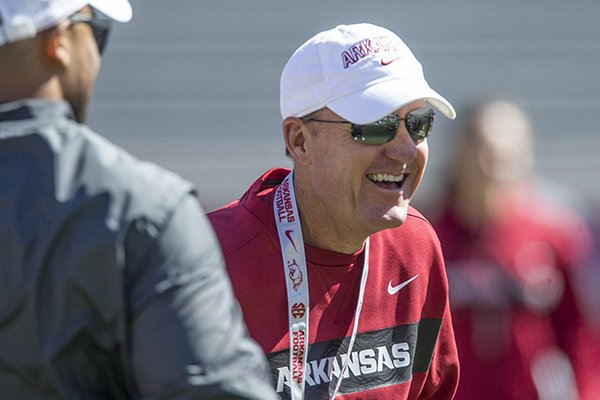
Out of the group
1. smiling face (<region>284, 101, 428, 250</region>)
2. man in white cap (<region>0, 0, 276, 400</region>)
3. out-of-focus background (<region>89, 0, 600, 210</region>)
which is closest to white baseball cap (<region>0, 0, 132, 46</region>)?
man in white cap (<region>0, 0, 276, 400</region>)

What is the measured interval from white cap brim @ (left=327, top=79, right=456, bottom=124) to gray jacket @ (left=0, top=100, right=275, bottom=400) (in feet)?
4.20

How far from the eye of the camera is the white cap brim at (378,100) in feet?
10.5

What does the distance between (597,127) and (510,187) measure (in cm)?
506

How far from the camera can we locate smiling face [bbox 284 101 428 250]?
10.7 feet

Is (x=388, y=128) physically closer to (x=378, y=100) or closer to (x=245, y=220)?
(x=378, y=100)

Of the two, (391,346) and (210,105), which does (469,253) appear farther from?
(210,105)

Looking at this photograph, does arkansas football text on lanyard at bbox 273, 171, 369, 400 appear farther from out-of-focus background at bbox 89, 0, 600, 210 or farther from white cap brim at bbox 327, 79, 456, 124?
out-of-focus background at bbox 89, 0, 600, 210

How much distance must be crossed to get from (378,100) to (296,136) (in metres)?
0.30

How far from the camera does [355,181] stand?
10.9ft

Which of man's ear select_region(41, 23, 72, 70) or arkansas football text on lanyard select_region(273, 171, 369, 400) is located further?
arkansas football text on lanyard select_region(273, 171, 369, 400)

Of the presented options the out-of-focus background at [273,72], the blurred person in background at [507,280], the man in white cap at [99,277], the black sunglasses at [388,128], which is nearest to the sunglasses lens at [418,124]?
the black sunglasses at [388,128]

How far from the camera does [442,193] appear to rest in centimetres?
502

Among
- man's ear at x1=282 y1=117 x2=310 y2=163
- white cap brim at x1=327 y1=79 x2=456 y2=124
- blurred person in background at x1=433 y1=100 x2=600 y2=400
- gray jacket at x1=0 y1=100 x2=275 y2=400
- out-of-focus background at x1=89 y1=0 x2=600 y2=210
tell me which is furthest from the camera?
out-of-focus background at x1=89 y1=0 x2=600 y2=210

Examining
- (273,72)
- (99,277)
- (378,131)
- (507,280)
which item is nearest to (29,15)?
(99,277)
